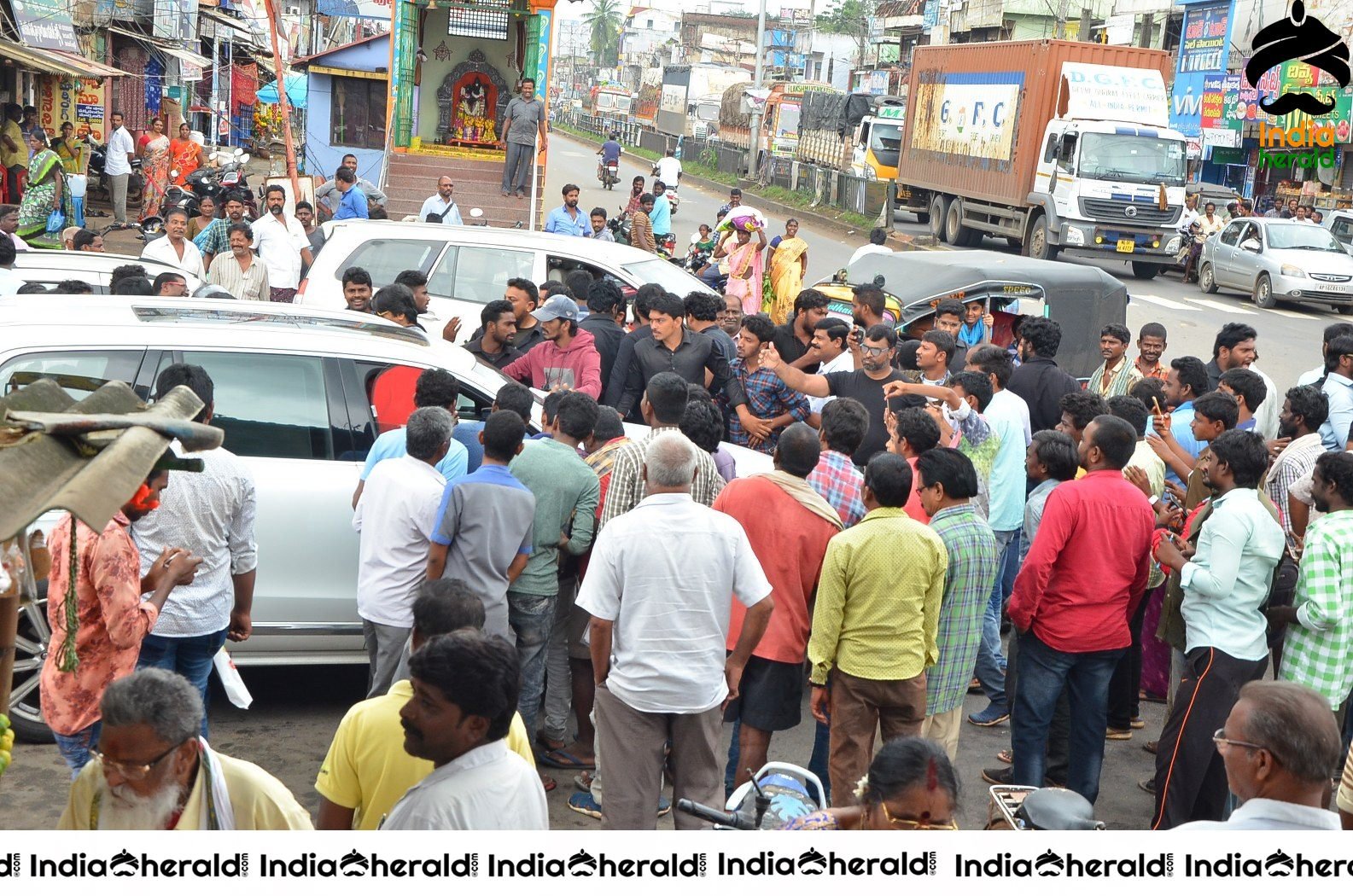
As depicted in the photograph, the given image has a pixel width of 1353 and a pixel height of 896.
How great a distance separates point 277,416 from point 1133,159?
22465 millimetres

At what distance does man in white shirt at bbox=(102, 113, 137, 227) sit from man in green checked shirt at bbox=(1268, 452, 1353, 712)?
21248 mm

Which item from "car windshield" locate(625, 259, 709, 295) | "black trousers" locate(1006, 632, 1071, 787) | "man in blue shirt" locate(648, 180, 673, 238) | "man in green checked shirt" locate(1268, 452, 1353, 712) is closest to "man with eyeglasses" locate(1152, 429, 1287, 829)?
"man in green checked shirt" locate(1268, 452, 1353, 712)

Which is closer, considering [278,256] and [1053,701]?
[1053,701]

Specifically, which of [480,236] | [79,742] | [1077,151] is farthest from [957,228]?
[79,742]

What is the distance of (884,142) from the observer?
36.6 m

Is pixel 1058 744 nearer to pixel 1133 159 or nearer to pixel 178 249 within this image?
pixel 178 249

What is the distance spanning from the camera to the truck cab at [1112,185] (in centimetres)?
2459

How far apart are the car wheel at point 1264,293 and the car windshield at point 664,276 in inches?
639

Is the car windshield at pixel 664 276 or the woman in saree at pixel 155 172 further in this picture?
the woman in saree at pixel 155 172

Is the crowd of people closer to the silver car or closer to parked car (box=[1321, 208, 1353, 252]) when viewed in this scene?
the silver car

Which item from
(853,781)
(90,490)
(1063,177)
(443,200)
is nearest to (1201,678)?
(853,781)

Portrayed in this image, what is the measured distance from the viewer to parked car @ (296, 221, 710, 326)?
1023cm

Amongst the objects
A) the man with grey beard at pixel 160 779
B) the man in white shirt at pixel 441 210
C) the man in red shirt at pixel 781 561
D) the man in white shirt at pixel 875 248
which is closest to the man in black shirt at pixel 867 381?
the man in red shirt at pixel 781 561

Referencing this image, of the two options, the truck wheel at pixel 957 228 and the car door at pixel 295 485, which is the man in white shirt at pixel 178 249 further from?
the truck wheel at pixel 957 228
